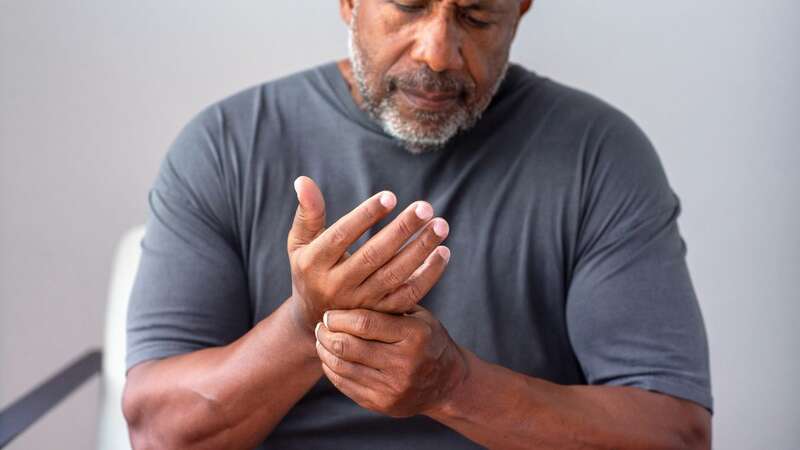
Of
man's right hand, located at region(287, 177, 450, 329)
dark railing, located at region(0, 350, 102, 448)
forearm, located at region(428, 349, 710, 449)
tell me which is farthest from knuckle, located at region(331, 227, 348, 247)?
dark railing, located at region(0, 350, 102, 448)

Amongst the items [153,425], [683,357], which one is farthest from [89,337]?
[683,357]

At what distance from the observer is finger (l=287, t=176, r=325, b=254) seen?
1.02m

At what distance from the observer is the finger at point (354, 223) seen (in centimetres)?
100

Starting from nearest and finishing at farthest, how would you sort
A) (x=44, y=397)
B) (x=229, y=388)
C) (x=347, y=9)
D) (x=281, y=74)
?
1. (x=229, y=388)
2. (x=347, y=9)
3. (x=44, y=397)
4. (x=281, y=74)

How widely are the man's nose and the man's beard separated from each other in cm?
2

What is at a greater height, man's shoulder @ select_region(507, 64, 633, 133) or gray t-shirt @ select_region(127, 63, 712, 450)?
man's shoulder @ select_region(507, 64, 633, 133)

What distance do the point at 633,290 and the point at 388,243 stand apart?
1.47ft

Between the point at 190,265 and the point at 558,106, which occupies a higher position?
the point at 558,106

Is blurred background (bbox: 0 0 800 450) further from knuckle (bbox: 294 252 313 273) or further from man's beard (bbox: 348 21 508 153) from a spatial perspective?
knuckle (bbox: 294 252 313 273)


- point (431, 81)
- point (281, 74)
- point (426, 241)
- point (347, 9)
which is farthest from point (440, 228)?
point (281, 74)

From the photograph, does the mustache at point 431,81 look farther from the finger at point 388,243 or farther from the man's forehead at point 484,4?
the finger at point 388,243

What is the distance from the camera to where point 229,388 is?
120 cm

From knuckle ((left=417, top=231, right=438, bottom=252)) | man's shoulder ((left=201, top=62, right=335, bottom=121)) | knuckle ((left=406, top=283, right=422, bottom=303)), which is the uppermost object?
man's shoulder ((left=201, top=62, right=335, bottom=121))

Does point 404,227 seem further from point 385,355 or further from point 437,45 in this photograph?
point 437,45
